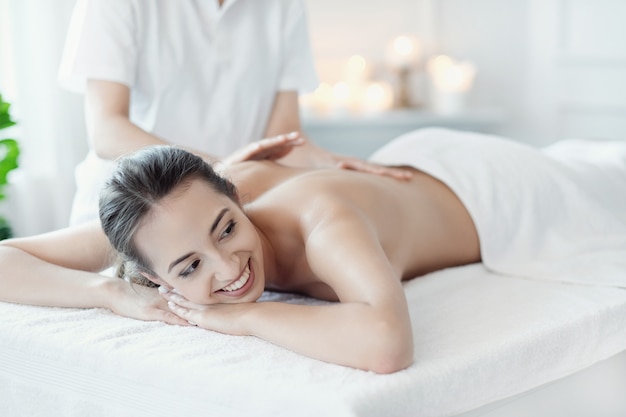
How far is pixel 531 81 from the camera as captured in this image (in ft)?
15.6

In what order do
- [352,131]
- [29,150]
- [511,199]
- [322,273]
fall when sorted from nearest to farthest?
[322,273], [511,199], [29,150], [352,131]

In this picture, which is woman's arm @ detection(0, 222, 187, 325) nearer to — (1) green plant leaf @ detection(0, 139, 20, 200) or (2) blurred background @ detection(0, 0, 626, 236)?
(1) green plant leaf @ detection(0, 139, 20, 200)

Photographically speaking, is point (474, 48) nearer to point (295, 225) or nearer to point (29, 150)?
point (29, 150)

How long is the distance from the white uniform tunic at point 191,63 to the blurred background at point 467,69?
1.71 meters

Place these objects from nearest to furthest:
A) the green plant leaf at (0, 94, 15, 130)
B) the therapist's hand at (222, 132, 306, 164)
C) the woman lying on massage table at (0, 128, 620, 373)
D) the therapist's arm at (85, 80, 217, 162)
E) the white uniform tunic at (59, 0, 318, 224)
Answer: the woman lying on massage table at (0, 128, 620, 373) < the therapist's hand at (222, 132, 306, 164) < the therapist's arm at (85, 80, 217, 162) < the white uniform tunic at (59, 0, 318, 224) < the green plant leaf at (0, 94, 15, 130)

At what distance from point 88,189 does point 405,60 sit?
252cm


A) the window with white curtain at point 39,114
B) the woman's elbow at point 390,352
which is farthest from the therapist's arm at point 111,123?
the window with white curtain at point 39,114

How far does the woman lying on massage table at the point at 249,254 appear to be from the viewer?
1750 millimetres

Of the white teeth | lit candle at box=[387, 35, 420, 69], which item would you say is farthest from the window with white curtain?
the white teeth

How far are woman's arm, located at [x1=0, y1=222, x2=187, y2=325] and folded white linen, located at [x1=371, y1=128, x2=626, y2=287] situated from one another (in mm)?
888

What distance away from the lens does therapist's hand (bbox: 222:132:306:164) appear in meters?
2.27

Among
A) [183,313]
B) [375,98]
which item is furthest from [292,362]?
[375,98]

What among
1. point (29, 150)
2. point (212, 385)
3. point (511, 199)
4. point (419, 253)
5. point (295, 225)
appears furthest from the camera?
point (29, 150)

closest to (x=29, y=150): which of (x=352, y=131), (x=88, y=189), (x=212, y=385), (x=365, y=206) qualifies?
(x=88, y=189)
